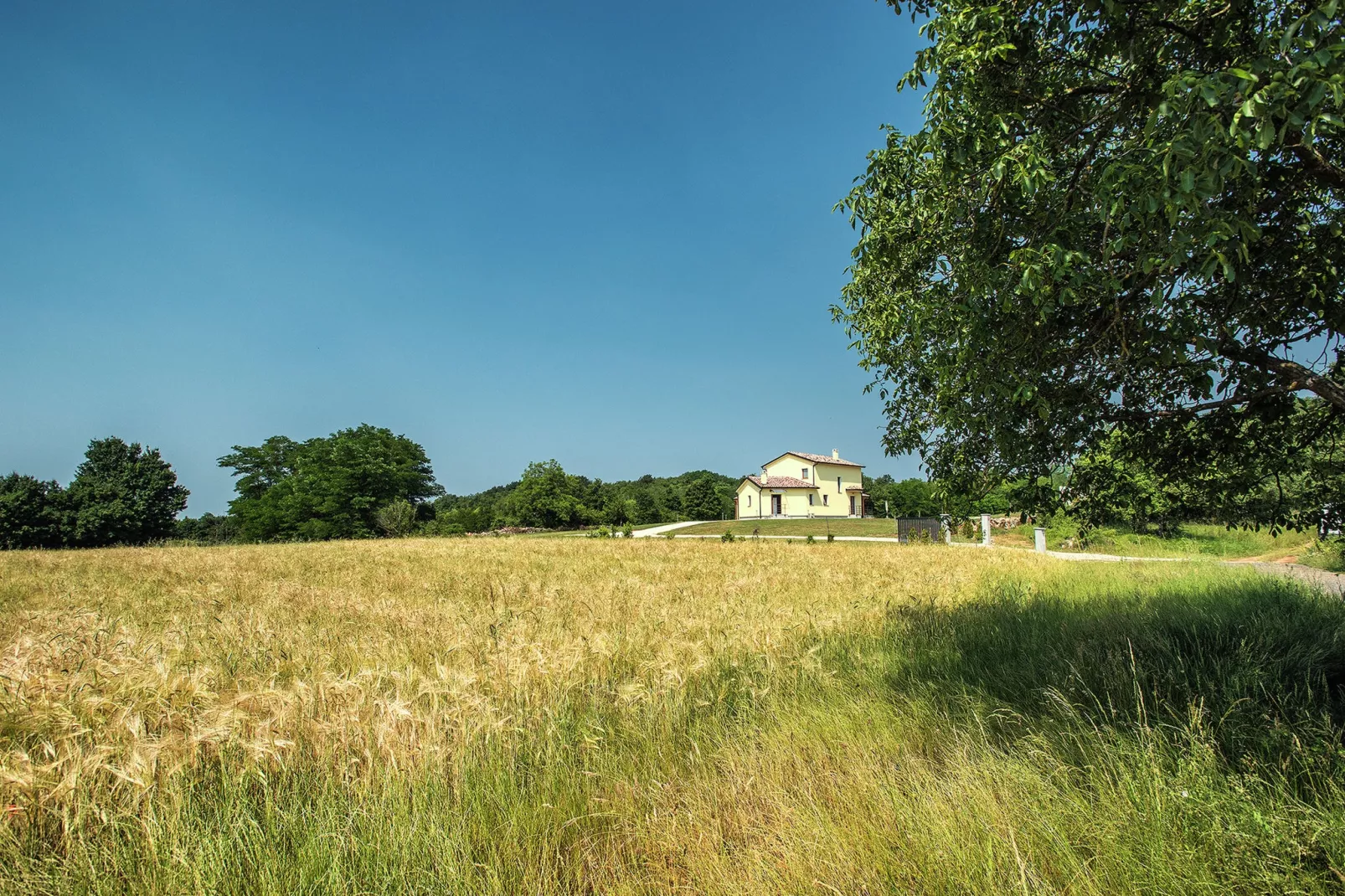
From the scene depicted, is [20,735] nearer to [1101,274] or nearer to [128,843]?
[128,843]

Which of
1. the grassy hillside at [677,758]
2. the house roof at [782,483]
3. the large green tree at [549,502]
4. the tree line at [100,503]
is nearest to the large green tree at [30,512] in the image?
the tree line at [100,503]

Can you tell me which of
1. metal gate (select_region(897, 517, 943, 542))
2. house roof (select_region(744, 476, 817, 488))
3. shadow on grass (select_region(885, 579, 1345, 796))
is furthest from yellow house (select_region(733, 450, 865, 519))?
shadow on grass (select_region(885, 579, 1345, 796))

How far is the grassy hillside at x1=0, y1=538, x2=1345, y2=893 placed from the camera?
7.70ft

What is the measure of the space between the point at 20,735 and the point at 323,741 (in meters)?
1.86

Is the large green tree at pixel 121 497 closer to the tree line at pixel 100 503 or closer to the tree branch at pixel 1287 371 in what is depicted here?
the tree line at pixel 100 503

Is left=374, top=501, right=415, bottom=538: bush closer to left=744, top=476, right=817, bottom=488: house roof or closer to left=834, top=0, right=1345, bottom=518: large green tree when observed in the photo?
left=744, top=476, right=817, bottom=488: house roof

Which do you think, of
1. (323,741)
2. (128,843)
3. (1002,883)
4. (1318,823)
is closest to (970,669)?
(1318,823)

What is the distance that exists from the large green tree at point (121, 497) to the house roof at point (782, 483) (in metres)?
61.5

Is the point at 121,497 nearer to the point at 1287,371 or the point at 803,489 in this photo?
the point at 803,489

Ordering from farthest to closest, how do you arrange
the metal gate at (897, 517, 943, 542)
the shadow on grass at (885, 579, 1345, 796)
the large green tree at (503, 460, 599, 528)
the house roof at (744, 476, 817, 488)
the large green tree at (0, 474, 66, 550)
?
the large green tree at (503, 460, 599, 528) → the house roof at (744, 476, 817, 488) → the large green tree at (0, 474, 66, 550) → the metal gate at (897, 517, 943, 542) → the shadow on grass at (885, 579, 1345, 796)

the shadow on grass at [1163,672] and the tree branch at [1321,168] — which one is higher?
the tree branch at [1321,168]

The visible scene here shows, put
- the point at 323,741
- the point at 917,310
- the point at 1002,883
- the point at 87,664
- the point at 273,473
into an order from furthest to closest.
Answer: the point at 273,473, the point at 917,310, the point at 87,664, the point at 323,741, the point at 1002,883

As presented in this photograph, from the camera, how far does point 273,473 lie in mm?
69125

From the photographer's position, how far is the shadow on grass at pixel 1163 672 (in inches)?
130
